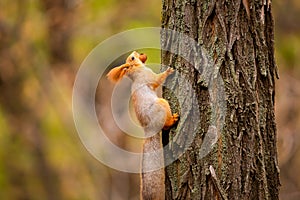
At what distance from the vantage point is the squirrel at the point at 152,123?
9.04ft

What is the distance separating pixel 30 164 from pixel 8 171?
1.11ft

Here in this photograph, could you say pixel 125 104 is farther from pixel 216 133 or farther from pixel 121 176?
pixel 121 176

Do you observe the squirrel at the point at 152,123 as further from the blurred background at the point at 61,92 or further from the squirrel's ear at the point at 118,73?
the blurred background at the point at 61,92

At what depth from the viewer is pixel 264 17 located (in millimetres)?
2832

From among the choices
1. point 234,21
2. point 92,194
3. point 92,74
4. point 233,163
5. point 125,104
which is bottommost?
point 233,163

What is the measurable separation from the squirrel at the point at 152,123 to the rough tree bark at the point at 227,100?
1.9 inches

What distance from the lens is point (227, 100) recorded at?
273 cm

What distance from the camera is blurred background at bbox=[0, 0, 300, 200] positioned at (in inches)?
311

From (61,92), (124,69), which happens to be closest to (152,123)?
(124,69)

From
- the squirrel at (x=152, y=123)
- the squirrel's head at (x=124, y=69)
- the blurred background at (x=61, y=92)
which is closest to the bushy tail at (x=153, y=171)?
the squirrel at (x=152, y=123)

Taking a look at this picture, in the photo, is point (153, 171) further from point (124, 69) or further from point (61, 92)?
point (61, 92)

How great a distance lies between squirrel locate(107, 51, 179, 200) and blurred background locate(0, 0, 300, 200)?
4.74 metres

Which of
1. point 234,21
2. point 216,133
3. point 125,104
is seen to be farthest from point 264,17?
point 125,104

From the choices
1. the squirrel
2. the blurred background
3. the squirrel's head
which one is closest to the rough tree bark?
the squirrel
